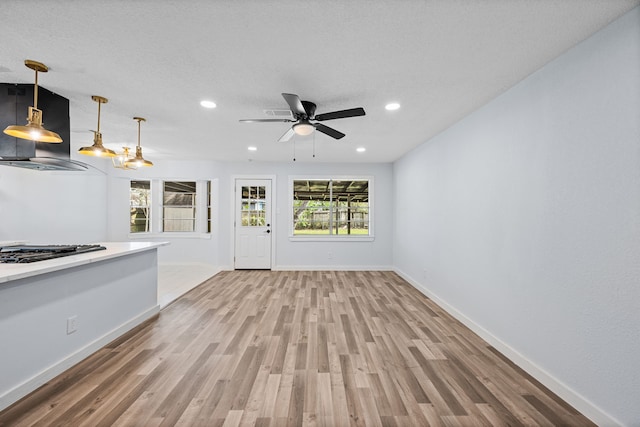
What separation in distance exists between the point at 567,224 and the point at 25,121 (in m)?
4.64

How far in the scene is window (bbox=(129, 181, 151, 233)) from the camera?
6.13m

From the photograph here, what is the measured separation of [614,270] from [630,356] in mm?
470

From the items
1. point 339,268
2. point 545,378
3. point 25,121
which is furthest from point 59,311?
point 339,268

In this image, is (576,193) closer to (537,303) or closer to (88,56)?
(537,303)

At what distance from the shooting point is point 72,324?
215 centimetres

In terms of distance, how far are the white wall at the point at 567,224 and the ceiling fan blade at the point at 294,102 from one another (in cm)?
192

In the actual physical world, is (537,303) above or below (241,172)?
below

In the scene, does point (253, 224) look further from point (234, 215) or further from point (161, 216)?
point (161, 216)

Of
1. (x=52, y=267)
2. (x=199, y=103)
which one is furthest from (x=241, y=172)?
(x=52, y=267)

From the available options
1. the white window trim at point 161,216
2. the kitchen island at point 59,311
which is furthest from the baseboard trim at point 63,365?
the white window trim at point 161,216

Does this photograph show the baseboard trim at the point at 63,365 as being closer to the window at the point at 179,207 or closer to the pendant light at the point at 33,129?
the pendant light at the point at 33,129

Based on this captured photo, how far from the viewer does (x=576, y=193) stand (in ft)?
5.70

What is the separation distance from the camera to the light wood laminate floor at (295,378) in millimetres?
1606

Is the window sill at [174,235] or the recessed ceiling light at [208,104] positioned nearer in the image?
the recessed ceiling light at [208,104]
